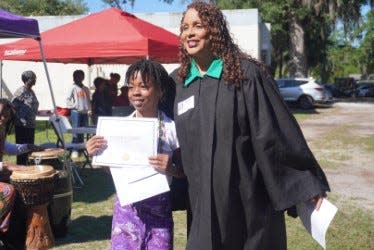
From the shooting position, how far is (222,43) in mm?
2564

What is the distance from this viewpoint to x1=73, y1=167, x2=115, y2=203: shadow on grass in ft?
25.0

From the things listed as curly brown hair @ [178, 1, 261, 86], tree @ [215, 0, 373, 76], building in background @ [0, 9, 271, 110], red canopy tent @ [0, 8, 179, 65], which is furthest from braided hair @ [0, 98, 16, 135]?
tree @ [215, 0, 373, 76]

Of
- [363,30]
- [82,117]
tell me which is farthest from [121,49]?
[363,30]

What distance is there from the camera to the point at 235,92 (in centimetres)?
251

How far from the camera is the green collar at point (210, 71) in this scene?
2.56m

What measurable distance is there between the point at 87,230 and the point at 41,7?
44192 mm

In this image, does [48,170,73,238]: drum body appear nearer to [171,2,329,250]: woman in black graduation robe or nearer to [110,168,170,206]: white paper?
[110,168,170,206]: white paper

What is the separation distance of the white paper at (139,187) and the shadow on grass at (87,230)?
10.0 ft

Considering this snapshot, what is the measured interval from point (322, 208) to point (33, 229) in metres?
3.41

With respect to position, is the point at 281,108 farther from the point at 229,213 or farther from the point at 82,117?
the point at 82,117

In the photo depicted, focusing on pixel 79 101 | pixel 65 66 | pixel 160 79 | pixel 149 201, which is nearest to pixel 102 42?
pixel 79 101

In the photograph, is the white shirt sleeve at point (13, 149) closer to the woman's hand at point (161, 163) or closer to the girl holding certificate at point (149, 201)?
the girl holding certificate at point (149, 201)

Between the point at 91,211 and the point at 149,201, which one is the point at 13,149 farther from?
the point at 149,201

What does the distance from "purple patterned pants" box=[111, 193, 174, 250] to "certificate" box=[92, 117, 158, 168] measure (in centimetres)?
25
